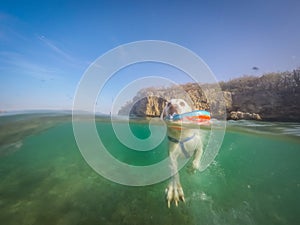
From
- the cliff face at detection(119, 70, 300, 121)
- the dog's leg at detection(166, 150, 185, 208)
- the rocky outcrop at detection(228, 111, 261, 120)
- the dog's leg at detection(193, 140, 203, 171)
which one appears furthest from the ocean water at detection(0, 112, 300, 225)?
the rocky outcrop at detection(228, 111, 261, 120)

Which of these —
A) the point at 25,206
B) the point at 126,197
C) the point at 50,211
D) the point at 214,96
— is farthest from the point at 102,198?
the point at 214,96

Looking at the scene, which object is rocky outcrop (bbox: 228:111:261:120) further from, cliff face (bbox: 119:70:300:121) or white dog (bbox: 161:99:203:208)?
white dog (bbox: 161:99:203:208)

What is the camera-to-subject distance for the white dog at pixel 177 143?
10.7ft

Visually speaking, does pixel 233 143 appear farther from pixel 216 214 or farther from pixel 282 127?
pixel 216 214

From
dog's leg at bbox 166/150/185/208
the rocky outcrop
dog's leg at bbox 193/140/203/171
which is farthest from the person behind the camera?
the rocky outcrop

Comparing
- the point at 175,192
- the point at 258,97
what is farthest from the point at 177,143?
the point at 258,97

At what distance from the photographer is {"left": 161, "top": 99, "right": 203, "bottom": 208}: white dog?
3.27 m

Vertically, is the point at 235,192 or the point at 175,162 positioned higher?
the point at 175,162

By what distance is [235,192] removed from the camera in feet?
26.0

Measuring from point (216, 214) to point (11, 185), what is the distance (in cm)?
843

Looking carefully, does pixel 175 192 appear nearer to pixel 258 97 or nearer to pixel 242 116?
pixel 242 116

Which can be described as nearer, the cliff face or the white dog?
the white dog

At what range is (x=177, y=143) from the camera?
3555mm

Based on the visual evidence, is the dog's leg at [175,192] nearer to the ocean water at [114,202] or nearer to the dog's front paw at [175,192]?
the dog's front paw at [175,192]
